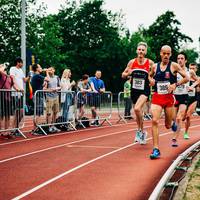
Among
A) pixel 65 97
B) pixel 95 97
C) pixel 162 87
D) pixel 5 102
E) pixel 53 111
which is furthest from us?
pixel 95 97

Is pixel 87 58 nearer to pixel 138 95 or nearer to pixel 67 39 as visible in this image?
pixel 67 39

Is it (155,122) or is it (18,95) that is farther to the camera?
(18,95)

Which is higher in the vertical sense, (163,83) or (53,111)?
(163,83)

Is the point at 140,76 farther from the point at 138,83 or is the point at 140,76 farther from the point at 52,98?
the point at 52,98

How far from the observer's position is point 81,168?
7406 mm

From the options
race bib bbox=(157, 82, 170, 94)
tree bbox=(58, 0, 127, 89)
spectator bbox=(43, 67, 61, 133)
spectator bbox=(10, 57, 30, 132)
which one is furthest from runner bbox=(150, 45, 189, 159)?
tree bbox=(58, 0, 127, 89)

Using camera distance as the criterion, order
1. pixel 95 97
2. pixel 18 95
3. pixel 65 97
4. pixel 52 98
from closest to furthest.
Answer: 1. pixel 18 95
2. pixel 52 98
3. pixel 65 97
4. pixel 95 97

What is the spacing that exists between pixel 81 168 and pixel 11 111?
506 centimetres

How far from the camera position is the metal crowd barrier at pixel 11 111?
11.6 metres

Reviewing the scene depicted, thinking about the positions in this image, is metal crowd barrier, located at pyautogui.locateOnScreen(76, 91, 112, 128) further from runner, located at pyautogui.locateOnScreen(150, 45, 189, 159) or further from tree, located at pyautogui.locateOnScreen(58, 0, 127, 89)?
tree, located at pyautogui.locateOnScreen(58, 0, 127, 89)

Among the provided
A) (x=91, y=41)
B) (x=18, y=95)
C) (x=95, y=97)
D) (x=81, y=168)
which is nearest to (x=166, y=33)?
(x=91, y=41)

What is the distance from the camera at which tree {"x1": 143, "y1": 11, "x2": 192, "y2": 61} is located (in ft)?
261

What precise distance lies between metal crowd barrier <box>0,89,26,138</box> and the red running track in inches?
26.4

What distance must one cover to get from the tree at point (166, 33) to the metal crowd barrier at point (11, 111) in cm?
6831
